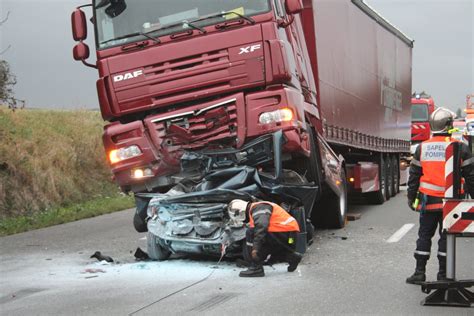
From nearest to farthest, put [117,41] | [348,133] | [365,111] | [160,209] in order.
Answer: [160,209]
[117,41]
[348,133]
[365,111]

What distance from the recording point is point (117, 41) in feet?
27.6

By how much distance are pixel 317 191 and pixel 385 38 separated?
9.06 meters

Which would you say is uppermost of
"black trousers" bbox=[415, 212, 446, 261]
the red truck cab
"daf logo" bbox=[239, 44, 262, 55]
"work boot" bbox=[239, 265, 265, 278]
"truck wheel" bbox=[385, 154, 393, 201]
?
"daf logo" bbox=[239, 44, 262, 55]

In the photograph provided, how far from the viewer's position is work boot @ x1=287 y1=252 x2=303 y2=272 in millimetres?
7227

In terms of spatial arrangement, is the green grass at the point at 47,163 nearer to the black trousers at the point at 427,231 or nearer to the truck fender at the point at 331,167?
the truck fender at the point at 331,167

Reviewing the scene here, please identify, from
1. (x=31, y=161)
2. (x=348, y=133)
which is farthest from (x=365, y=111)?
(x=31, y=161)

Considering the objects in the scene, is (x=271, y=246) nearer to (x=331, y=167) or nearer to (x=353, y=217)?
(x=331, y=167)

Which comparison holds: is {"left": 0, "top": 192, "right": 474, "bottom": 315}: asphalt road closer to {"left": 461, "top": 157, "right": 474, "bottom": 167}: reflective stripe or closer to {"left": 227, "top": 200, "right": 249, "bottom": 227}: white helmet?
{"left": 227, "top": 200, "right": 249, "bottom": 227}: white helmet

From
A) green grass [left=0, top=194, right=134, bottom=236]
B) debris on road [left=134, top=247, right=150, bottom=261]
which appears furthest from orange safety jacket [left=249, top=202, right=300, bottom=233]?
green grass [left=0, top=194, right=134, bottom=236]

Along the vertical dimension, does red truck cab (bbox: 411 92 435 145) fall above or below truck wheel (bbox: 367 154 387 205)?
below

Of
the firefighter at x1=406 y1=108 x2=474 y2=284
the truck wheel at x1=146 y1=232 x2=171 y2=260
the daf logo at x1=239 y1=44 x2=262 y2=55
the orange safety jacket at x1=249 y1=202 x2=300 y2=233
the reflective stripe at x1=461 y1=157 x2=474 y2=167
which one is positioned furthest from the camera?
the truck wheel at x1=146 y1=232 x2=171 y2=260

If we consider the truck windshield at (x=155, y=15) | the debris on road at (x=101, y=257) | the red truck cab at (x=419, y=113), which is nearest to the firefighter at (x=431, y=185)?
the truck windshield at (x=155, y=15)

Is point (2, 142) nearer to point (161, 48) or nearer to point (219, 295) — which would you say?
point (161, 48)

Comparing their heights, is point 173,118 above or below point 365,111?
above
